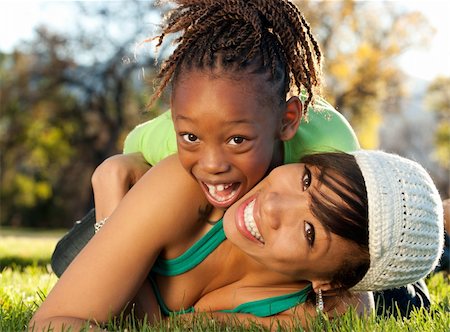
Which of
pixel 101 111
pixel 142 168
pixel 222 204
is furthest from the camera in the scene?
pixel 101 111

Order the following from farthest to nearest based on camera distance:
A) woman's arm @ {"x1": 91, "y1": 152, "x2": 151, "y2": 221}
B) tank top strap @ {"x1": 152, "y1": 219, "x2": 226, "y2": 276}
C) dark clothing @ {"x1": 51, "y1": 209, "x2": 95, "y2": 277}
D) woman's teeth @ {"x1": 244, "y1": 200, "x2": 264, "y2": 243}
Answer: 1. dark clothing @ {"x1": 51, "y1": 209, "x2": 95, "y2": 277}
2. woman's arm @ {"x1": 91, "y1": 152, "x2": 151, "y2": 221}
3. tank top strap @ {"x1": 152, "y1": 219, "x2": 226, "y2": 276}
4. woman's teeth @ {"x1": 244, "y1": 200, "x2": 264, "y2": 243}

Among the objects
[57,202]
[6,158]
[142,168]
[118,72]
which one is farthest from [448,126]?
[142,168]

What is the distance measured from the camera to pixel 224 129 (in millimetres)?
3219

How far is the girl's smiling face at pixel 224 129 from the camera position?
3.21 metres

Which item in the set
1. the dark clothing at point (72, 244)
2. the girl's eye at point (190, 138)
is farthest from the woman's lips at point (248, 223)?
the dark clothing at point (72, 244)

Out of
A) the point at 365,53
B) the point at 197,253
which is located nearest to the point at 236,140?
the point at 197,253

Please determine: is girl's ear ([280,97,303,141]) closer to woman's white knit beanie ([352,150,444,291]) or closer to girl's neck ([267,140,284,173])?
girl's neck ([267,140,284,173])

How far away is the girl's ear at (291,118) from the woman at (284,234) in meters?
0.22

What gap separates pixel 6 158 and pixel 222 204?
32714mm

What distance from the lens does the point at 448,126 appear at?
119 ft

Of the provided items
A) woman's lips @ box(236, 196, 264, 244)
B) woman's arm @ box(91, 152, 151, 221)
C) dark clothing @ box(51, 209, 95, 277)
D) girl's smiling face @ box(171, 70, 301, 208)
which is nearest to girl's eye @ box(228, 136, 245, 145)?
girl's smiling face @ box(171, 70, 301, 208)

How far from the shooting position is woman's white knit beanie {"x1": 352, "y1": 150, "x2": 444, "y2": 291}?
3.12m

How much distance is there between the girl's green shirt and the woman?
397 millimetres

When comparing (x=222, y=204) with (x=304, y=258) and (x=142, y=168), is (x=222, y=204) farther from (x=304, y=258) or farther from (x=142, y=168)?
(x=142, y=168)
